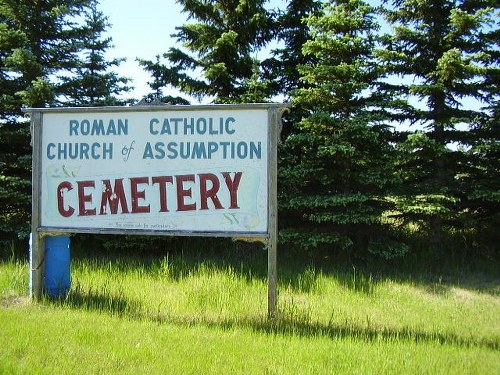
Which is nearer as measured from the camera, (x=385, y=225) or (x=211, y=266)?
(x=211, y=266)

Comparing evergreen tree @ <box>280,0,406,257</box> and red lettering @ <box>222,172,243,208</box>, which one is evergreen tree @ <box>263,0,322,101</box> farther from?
red lettering @ <box>222,172,243,208</box>

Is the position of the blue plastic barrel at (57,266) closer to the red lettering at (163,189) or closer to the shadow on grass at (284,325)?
the shadow on grass at (284,325)

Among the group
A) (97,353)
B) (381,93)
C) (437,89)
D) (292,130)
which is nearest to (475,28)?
(437,89)

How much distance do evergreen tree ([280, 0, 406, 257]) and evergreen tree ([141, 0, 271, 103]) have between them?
6.16 feet

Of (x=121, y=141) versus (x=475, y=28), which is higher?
(x=475, y=28)

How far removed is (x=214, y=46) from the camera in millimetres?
10250

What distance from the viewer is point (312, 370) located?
4.13 metres

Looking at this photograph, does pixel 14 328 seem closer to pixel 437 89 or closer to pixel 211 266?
pixel 211 266

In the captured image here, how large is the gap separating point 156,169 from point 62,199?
4.94 ft

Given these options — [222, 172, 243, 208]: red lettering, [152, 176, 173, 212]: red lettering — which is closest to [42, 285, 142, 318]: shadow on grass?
[152, 176, 173, 212]: red lettering

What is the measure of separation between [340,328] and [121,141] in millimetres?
3886

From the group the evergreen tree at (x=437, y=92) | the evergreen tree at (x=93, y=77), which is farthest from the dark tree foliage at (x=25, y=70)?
the evergreen tree at (x=437, y=92)

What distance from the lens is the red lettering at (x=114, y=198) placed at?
6336mm

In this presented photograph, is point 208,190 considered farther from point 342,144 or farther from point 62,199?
point 342,144
